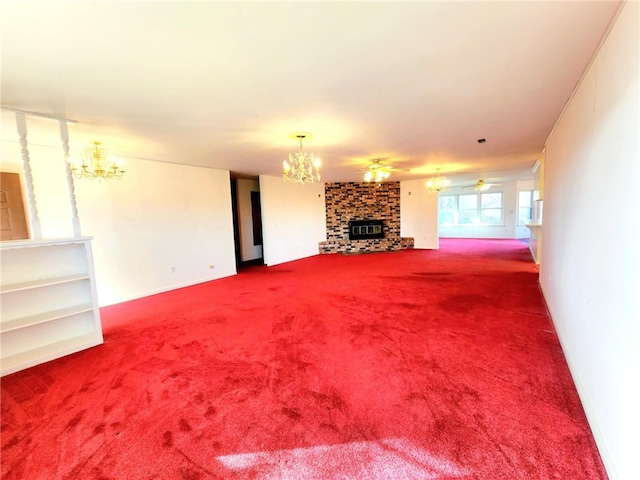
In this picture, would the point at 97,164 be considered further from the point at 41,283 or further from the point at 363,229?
the point at 363,229

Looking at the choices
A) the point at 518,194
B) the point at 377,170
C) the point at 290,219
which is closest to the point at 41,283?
the point at 377,170

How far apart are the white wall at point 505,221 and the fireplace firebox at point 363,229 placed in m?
5.20

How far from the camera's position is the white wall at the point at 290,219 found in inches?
287

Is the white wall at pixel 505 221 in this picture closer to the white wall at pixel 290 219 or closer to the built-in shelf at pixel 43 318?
the white wall at pixel 290 219

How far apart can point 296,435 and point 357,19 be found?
242cm

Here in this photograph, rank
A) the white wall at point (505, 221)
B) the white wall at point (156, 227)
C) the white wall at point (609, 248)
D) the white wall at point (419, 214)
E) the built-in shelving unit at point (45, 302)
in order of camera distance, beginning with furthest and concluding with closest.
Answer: the white wall at point (505, 221), the white wall at point (419, 214), the white wall at point (156, 227), the built-in shelving unit at point (45, 302), the white wall at point (609, 248)

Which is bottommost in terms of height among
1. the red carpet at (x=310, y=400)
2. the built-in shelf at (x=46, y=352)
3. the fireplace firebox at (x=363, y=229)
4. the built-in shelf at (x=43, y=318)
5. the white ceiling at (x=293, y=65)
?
the red carpet at (x=310, y=400)

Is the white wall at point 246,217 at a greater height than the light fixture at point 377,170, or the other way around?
the light fixture at point 377,170

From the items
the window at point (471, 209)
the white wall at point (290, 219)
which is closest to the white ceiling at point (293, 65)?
the white wall at point (290, 219)

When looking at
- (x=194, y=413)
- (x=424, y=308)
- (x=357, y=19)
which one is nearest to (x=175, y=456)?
(x=194, y=413)

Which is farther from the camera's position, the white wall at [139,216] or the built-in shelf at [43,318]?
the white wall at [139,216]

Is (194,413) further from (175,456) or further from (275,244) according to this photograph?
(275,244)

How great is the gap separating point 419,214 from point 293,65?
8.11 meters

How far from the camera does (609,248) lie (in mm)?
1576
